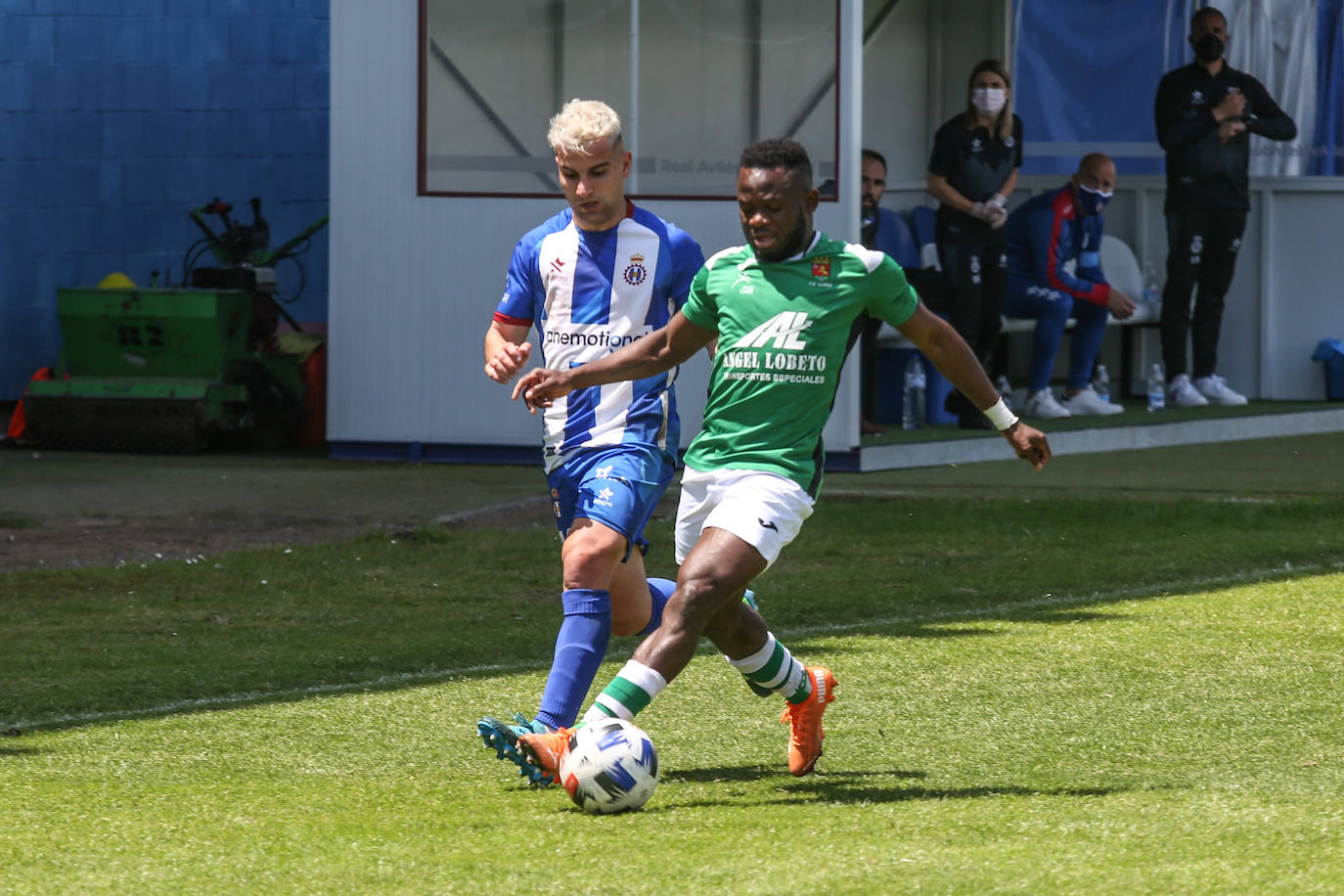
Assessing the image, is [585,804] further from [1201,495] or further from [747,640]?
[1201,495]

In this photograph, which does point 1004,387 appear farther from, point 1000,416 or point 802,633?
point 1000,416

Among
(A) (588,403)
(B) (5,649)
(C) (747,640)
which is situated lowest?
(B) (5,649)

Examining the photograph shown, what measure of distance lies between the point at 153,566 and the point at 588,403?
15.1 feet

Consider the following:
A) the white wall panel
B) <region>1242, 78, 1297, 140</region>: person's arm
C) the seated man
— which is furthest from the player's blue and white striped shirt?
<region>1242, 78, 1297, 140</region>: person's arm

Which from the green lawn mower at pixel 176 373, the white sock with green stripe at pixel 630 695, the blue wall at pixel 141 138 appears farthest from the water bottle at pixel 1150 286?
the white sock with green stripe at pixel 630 695

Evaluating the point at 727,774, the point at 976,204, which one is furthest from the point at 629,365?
the point at 976,204

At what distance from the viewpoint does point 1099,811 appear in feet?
17.4

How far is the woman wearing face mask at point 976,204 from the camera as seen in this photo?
46.4 feet

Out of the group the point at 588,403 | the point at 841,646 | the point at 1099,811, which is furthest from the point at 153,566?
the point at 1099,811

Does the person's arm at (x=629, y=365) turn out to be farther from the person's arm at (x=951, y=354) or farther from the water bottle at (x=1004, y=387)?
the water bottle at (x=1004, y=387)

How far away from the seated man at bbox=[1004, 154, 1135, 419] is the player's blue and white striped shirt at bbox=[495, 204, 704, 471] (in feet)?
28.8

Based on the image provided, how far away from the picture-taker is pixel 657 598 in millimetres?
6508

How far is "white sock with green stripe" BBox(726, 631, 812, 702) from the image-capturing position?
233 inches

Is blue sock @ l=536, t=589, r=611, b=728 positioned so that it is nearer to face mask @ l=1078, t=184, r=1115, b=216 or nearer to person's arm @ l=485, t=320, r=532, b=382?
person's arm @ l=485, t=320, r=532, b=382
